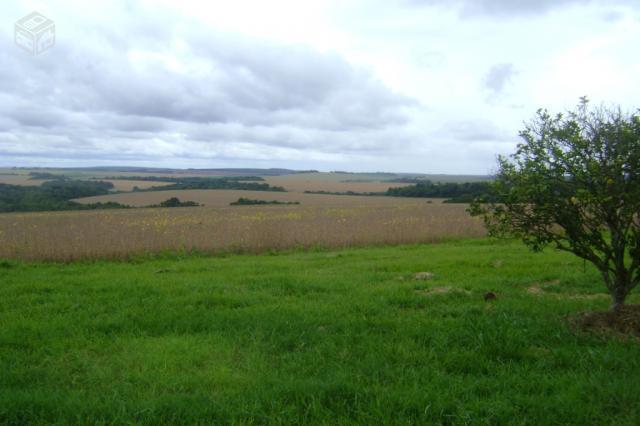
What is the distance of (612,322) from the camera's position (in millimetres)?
5738

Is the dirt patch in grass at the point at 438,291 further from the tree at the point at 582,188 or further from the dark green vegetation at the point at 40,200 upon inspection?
the dark green vegetation at the point at 40,200

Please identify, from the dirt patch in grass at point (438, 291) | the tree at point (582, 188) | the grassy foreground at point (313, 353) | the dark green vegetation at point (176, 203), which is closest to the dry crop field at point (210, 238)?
the grassy foreground at point (313, 353)

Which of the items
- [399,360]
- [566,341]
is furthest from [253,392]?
[566,341]

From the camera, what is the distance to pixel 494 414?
3760 mm

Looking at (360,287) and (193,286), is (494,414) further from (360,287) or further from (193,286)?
(193,286)

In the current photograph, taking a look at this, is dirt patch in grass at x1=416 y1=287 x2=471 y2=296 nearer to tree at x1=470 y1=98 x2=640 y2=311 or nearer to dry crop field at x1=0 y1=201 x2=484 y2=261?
tree at x1=470 y1=98 x2=640 y2=311

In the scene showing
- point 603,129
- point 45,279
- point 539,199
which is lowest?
point 45,279

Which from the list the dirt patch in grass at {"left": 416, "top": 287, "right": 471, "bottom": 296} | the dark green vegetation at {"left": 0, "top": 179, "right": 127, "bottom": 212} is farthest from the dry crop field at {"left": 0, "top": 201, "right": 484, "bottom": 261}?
the dark green vegetation at {"left": 0, "top": 179, "right": 127, "bottom": 212}

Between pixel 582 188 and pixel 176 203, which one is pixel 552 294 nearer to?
pixel 582 188

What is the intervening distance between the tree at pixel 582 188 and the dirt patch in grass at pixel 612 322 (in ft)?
0.54

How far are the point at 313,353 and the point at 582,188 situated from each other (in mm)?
3835

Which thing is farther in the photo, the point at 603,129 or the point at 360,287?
the point at 360,287

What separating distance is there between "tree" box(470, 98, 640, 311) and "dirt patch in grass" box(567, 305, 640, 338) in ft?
0.54

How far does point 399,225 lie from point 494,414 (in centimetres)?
1529
